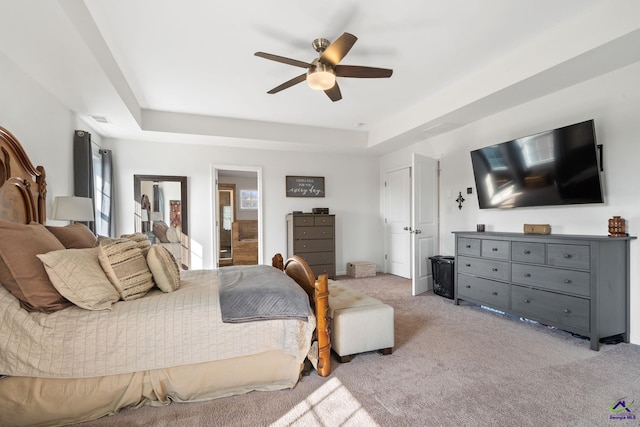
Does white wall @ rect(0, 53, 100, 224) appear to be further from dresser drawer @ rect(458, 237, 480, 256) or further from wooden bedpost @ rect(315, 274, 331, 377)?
dresser drawer @ rect(458, 237, 480, 256)

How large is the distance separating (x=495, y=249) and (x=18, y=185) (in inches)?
172

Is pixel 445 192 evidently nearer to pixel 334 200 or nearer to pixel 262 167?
pixel 334 200

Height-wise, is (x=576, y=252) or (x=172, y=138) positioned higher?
(x=172, y=138)

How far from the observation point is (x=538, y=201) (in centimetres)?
326

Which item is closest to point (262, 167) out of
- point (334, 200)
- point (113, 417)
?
point (334, 200)

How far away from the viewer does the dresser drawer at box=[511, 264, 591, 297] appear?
2.60 meters

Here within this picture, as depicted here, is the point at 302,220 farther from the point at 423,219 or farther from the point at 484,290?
the point at 484,290

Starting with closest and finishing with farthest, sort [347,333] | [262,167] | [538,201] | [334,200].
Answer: [347,333] → [538,201] → [262,167] → [334,200]

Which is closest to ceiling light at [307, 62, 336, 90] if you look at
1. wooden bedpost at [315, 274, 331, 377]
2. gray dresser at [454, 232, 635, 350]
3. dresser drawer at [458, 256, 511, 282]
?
wooden bedpost at [315, 274, 331, 377]

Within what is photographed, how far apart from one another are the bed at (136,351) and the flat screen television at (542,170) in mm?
2643

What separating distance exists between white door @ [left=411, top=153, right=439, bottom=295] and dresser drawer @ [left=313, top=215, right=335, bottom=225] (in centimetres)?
146

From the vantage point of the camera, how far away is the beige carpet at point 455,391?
1.68 meters

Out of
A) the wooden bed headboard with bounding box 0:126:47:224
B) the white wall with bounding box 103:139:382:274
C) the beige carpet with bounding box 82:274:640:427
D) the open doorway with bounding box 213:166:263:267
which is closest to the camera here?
the beige carpet with bounding box 82:274:640:427

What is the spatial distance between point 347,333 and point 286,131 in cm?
359
